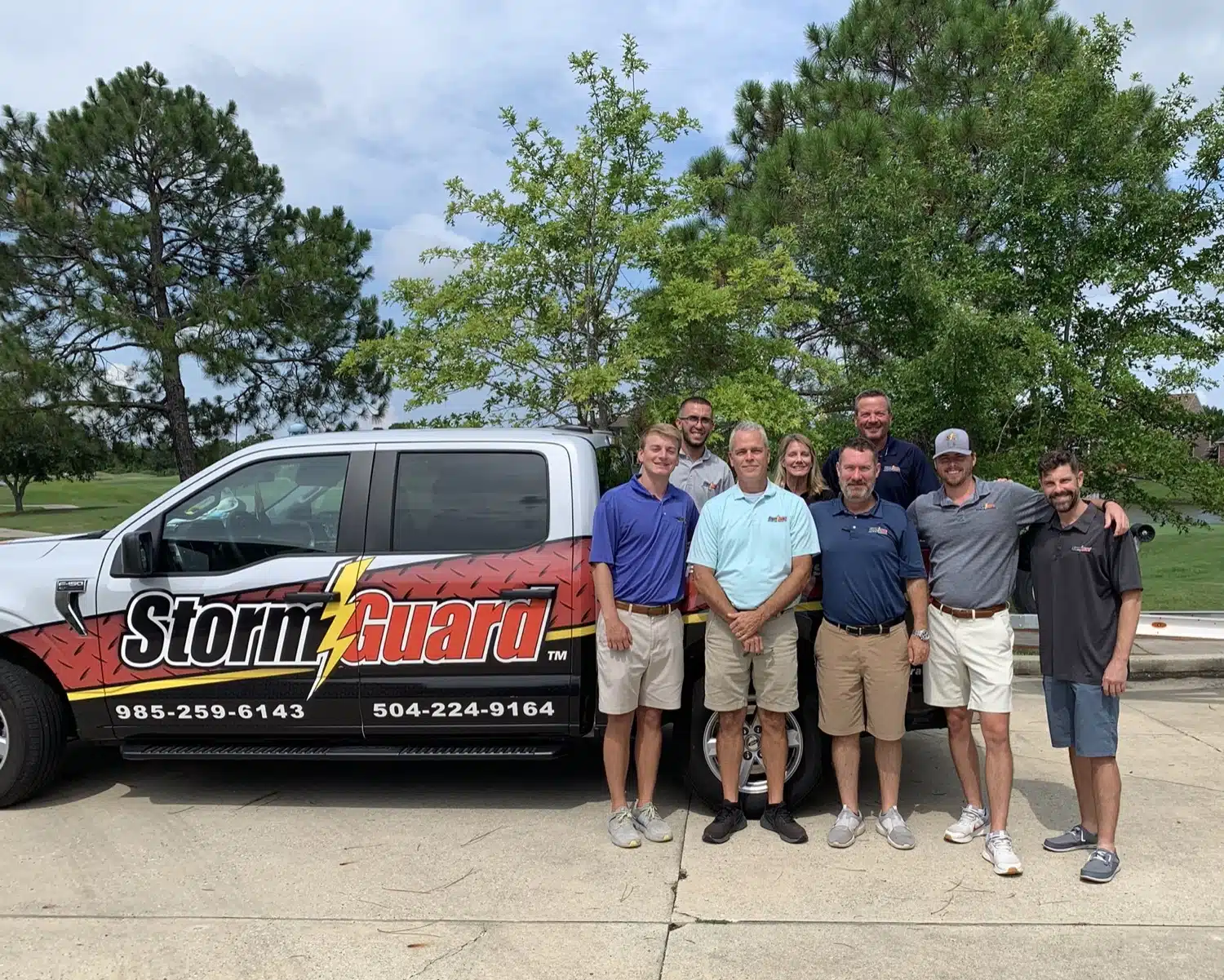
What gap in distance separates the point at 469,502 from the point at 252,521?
98 cm

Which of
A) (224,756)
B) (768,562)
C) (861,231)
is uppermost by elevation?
(861,231)

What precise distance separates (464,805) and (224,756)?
1105 mm

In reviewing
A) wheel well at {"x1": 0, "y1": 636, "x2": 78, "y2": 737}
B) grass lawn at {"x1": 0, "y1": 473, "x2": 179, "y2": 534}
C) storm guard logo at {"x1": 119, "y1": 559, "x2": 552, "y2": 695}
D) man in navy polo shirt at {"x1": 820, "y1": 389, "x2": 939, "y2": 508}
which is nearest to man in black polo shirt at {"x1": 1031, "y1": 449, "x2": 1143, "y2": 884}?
man in navy polo shirt at {"x1": 820, "y1": 389, "x2": 939, "y2": 508}

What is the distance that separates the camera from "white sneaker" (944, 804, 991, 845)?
417 cm

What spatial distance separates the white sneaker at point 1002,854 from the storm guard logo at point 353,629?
201cm

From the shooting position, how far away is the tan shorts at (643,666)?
419 centimetres

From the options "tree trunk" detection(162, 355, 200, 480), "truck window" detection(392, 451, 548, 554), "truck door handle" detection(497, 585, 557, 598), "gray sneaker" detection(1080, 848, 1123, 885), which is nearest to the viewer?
"gray sneaker" detection(1080, 848, 1123, 885)

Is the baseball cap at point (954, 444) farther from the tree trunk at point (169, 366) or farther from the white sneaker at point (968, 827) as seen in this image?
the tree trunk at point (169, 366)

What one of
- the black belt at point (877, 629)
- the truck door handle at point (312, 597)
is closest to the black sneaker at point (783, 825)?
the black belt at point (877, 629)

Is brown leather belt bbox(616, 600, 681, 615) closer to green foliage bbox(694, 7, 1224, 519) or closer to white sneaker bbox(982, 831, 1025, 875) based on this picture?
white sneaker bbox(982, 831, 1025, 875)

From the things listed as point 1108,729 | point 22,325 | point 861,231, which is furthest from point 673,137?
point 22,325

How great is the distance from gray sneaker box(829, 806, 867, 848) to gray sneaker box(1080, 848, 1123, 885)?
0.87 m

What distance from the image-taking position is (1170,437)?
8.35 m

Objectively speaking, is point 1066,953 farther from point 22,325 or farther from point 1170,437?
point 22,325
